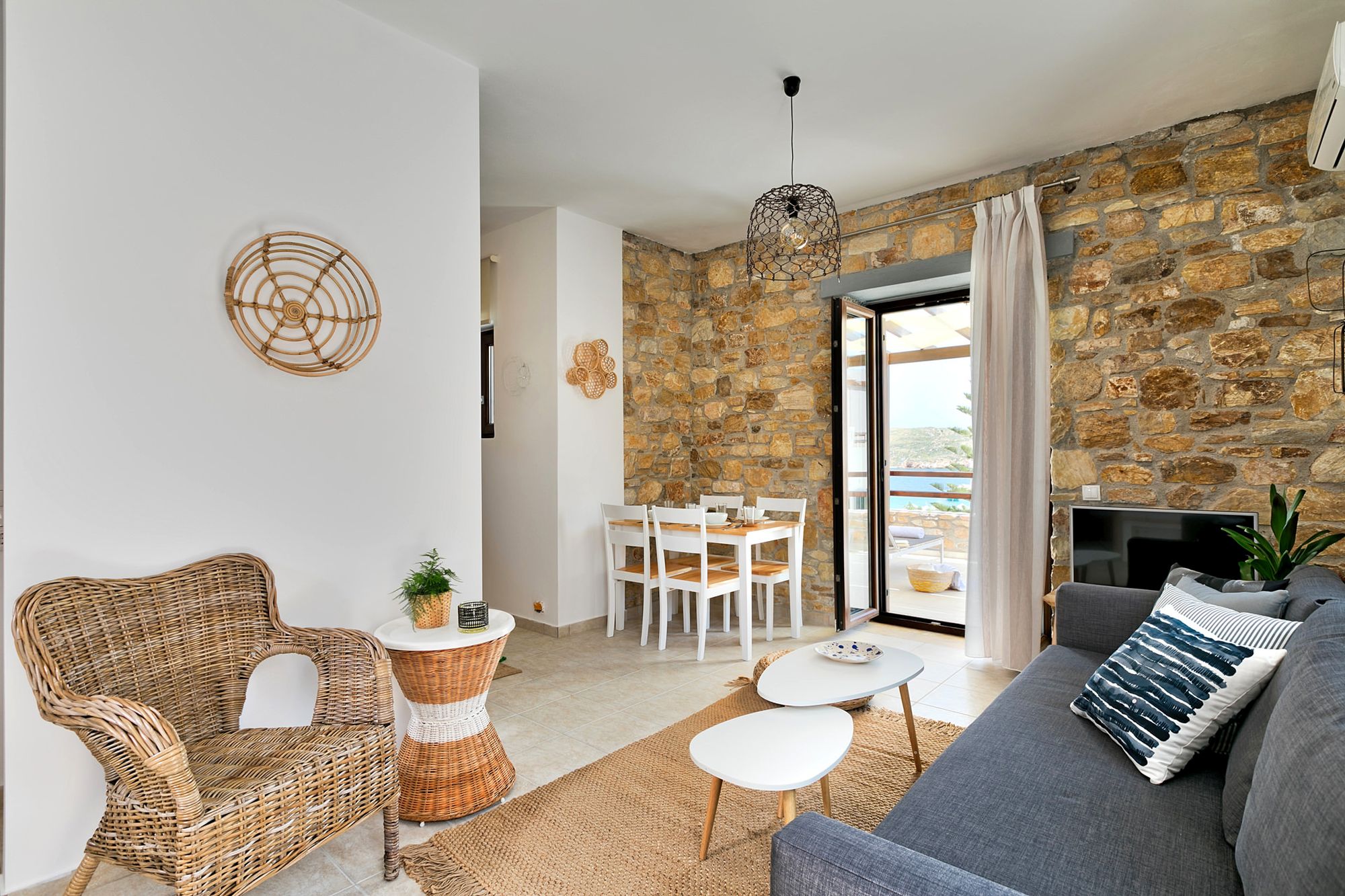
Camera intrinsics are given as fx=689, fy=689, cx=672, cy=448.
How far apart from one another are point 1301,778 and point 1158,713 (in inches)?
31.5

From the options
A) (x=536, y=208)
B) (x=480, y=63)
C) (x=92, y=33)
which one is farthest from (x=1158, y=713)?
(x=536, y=208)

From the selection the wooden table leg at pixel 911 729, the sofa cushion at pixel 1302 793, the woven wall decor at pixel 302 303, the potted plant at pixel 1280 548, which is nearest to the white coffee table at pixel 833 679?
the wooden table leg at pixel 911 729

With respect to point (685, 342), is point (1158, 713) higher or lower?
lower

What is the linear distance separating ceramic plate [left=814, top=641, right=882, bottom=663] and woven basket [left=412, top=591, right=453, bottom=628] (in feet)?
4.48

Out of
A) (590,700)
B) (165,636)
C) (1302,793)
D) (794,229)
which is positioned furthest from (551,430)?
(1302,793)

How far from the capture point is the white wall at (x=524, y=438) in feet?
15.0

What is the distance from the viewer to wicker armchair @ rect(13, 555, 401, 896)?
1507mm

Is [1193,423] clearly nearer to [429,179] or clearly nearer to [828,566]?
[828,566]

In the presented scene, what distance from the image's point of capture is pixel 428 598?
7.83 feet

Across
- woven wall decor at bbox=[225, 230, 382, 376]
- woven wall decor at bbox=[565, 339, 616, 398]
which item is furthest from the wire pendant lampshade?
woven wall decor at bbox=[225, 230, 382, 376]

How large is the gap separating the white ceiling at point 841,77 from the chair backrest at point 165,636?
2.07 m

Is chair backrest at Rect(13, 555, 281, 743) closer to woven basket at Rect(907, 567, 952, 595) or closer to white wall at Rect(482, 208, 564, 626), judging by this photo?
white wall at Rect(482, 208, 564, 626)

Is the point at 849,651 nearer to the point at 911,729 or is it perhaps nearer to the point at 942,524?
the point at 911,729

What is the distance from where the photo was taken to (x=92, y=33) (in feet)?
6.54
